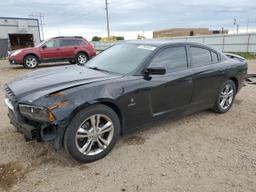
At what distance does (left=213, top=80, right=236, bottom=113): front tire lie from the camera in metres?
4.68

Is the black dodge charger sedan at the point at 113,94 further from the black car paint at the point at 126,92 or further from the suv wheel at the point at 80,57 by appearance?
the suv wheel at the point at 80,57

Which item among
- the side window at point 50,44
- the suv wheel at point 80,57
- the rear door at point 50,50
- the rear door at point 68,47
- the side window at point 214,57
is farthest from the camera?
the suv wheel at point 80,57

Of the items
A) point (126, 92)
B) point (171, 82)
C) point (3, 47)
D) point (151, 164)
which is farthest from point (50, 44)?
point (3, 47)

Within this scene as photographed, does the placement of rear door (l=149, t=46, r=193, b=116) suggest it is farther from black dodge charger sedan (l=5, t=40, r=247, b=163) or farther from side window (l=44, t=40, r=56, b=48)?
side window (l=44, t=40, r=56, b=48)

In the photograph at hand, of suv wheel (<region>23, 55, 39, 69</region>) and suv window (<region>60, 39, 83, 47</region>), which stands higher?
suv window (<region>60, 39, 83, 47</region>)

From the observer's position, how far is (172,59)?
382 centimetres

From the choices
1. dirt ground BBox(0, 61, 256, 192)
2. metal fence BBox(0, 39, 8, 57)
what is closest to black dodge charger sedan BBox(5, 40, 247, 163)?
dirt ground BBox(0, 61, 256, 192)

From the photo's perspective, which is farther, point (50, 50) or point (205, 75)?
point (50, 50)

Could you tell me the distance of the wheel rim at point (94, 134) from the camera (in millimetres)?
2904

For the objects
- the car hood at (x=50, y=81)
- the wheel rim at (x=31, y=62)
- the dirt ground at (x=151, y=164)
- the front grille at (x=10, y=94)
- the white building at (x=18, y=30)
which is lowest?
the dirt ground at (x=151, y=164)

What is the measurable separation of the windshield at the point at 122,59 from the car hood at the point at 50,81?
0.24 m

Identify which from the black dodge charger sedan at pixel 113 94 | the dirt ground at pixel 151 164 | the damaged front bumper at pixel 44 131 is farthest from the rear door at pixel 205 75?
the damaged front bumper at pixel 44 131

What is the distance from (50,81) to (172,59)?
6.46ft

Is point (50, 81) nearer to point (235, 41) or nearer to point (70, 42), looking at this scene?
point (70, 42)
